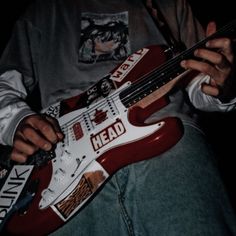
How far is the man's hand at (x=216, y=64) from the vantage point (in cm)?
89

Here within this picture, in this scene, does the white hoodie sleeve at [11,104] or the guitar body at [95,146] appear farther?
the white hoodie sleeve at [11,104]

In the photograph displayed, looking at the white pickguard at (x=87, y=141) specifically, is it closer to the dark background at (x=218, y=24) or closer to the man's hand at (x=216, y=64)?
the man's hand at (x=216, y=64)

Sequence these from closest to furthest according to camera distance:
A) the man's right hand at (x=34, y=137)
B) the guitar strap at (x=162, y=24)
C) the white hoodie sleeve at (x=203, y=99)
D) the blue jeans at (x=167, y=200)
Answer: the blue jeans at (x=167, y=200) < the man's right hand at (x=34, y=137) < the white hoodie sleeve at (x=203, y=99) < the guitar strap at (x=162, y=24)

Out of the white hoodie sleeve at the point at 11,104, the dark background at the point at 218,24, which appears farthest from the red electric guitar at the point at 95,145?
the dark background at the point at 218,24

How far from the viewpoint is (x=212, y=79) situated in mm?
954

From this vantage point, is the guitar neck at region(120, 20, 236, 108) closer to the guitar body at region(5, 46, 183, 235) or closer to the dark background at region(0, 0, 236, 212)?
the guitar body at region(5, 46, 183, 235)

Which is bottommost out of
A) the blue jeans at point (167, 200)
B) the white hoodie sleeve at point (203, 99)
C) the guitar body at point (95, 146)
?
the blue jeans at point (167, 200)

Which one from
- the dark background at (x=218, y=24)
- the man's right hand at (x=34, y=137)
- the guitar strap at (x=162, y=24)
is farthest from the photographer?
the dark background at (x=218, y=24)

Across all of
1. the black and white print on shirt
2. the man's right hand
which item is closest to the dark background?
the black and white print on shirt

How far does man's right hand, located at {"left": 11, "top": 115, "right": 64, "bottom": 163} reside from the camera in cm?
92

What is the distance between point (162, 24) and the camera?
1246mm

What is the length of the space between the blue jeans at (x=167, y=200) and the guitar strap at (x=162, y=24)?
0.37m

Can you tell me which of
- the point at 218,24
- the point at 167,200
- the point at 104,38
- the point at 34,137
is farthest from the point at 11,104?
the point at 218,24

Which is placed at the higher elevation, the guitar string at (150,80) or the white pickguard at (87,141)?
the guitar string at (150,80)
